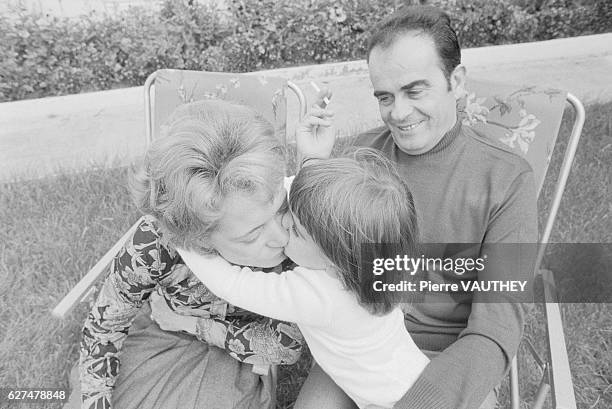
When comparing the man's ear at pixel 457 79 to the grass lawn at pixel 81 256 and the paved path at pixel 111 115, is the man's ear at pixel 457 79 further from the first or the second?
the paved path at pixel 111 115

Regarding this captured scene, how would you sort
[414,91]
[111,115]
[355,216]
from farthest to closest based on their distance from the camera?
[111,115], [414,91], [355,216]

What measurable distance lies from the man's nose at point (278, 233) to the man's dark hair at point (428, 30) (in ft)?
1.60

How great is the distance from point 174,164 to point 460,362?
2.21 ft

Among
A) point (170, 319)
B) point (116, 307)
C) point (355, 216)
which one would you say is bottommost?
point (170, 319)

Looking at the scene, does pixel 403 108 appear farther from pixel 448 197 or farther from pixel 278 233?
pixel 278 233

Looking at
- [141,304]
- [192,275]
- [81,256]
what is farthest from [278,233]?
[81,256]

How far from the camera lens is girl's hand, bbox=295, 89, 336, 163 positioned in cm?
124

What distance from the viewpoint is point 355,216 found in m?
0.92

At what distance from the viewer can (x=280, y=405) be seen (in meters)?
1.72

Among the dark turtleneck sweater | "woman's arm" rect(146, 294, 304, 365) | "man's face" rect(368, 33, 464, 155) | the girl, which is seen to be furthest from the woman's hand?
"man's face" rect(368, 33, 464, 155)

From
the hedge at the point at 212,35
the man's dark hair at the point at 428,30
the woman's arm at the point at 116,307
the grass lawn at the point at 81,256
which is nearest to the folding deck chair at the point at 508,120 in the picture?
the woman's arm at the point at 116,307

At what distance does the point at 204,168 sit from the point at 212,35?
212cm

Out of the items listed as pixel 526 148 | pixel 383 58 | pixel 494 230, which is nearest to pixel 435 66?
pixel 383 58

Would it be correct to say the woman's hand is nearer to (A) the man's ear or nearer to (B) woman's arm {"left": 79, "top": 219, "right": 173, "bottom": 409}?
(B) woman's arm {"left": 79, "top": 219, "right": 173, "bottom": 409}
